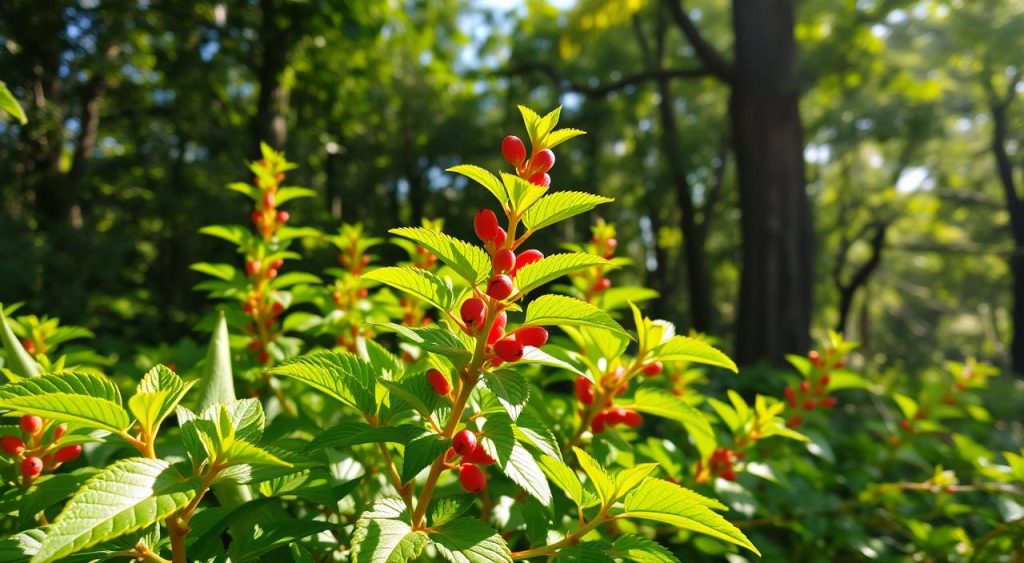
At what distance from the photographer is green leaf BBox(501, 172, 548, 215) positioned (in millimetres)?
745

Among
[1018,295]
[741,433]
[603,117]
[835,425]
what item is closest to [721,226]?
[603,117]

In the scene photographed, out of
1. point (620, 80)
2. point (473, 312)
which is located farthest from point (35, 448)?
point (620, 80)

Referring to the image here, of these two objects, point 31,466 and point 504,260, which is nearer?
point 504,260

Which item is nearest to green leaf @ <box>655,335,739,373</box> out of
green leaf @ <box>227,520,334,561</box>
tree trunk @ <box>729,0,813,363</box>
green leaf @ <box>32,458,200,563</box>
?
green leaf @ <box>227,520,334,561</box>

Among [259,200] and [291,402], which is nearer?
[291,402]

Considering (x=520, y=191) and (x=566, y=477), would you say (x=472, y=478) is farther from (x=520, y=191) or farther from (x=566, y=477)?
(x=520, y=191)

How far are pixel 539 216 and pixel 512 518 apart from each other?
74 centimetres

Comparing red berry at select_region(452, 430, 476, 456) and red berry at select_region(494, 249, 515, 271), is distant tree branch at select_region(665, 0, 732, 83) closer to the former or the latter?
red berry at select_region(494, 249, 515, 271)

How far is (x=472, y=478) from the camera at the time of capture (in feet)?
2.67

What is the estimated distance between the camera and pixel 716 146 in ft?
48.5


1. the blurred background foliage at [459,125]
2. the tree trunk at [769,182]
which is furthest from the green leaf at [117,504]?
the tree trunk at [769,182]

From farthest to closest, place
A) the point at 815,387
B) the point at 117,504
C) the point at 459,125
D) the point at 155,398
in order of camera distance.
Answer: the point at 459,125
the point at 815,387
the point at 155,398
the point at 117,504

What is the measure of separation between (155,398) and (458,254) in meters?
0.45

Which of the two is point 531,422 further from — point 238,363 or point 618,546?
point 238,363
